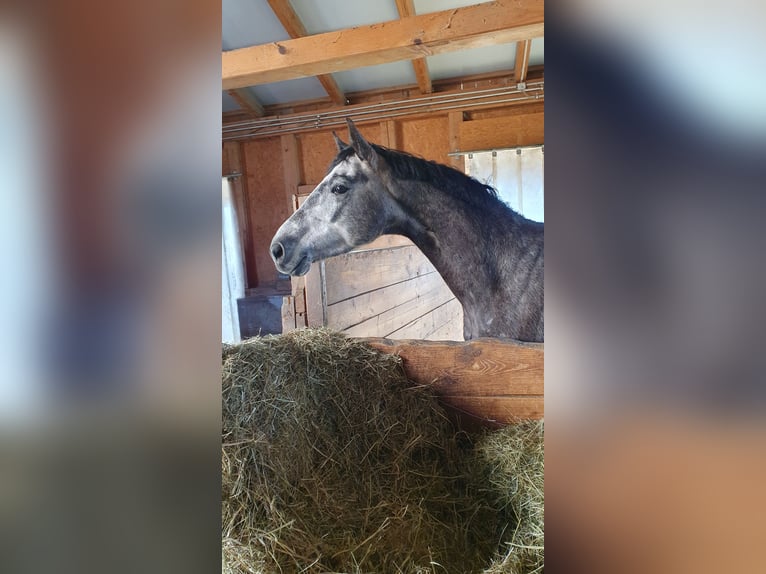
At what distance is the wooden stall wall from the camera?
1.76 meters

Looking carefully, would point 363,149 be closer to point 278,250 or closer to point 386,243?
point 278,250

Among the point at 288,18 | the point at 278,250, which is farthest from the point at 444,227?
the point at 288,18

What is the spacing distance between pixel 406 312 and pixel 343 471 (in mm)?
1784

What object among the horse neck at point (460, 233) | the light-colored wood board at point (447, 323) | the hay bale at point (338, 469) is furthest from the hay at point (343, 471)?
the light-colored wood board at point (447, 323)

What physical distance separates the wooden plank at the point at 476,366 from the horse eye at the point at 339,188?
28.0 inches

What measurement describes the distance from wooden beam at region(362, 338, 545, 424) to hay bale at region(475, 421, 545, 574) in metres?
0.06

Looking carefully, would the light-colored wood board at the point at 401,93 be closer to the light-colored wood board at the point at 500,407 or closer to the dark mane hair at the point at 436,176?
the dark mane hair at the point at 436,176

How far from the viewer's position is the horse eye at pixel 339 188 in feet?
→ 5.34

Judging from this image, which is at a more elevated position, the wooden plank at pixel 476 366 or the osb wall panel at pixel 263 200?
the osb wall panel at pixel 263 200

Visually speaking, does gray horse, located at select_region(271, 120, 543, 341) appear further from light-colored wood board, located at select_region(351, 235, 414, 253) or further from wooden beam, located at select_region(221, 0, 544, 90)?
light-colored wood board, located at select_region(351, 235, 414, 253)
